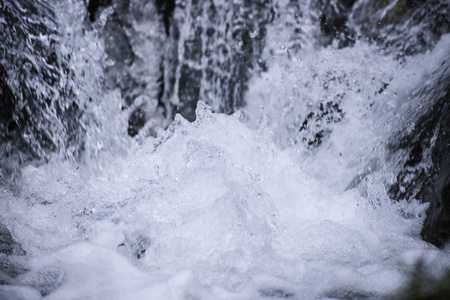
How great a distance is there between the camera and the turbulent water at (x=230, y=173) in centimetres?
191

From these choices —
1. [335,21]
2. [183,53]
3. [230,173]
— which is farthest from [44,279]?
[335,21]

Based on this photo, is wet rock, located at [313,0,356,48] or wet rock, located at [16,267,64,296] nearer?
wet rock, located at [16,267,64,296]

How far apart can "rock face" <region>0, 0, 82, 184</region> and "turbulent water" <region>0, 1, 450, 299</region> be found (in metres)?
0.05

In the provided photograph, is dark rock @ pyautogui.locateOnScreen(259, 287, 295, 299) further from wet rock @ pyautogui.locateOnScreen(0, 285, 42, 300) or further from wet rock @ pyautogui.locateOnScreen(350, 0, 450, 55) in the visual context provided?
wet rock @ pyautogui.locateOnScreen(350, 0, 450, 55)

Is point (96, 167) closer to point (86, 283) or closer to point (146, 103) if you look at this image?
point (146, 103)

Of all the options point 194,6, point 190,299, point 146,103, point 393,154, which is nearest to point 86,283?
point 190,299

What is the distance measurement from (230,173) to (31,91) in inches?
74.9

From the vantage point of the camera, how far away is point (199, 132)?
124 inches

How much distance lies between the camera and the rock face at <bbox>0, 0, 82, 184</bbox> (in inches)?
135

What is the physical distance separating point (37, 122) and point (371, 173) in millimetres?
2578

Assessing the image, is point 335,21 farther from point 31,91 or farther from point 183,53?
point 31,91

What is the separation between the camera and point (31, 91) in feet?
11.5

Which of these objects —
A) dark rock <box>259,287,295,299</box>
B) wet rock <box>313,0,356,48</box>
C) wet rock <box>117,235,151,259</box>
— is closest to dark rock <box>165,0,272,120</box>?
wet rock <box>313,0,356,48</box>

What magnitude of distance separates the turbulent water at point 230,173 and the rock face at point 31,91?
50 millimetres
